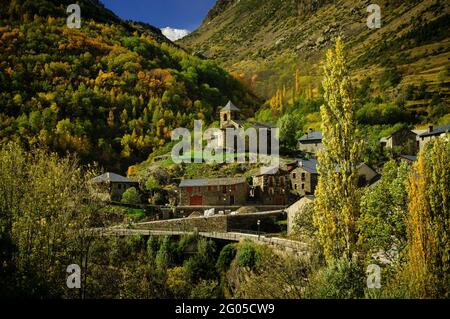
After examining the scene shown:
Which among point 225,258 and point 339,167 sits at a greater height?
point 339,167

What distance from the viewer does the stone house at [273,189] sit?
63.4 meters

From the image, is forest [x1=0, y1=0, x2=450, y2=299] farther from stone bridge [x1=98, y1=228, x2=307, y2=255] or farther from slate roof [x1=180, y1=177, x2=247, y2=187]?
slate roof [x1=180, y1=177, x2=247, y2=187]

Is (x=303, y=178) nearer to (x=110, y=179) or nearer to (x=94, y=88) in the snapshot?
(x=110, y=179)

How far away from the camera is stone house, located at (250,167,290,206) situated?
63438 mm

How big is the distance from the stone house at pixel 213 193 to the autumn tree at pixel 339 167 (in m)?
38.6

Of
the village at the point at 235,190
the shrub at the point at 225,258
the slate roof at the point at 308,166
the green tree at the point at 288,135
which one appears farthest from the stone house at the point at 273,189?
the green tree at the point at 288,135

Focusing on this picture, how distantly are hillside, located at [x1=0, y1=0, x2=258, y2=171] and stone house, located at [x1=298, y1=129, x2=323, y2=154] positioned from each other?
31.1 m

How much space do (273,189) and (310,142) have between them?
25990 millimetres

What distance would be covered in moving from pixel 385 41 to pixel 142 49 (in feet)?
297

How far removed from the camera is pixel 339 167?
23.5 m

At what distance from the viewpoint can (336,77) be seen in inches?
928

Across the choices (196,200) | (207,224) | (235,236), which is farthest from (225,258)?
(196,200)

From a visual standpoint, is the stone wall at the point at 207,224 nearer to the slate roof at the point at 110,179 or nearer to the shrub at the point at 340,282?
the slate roof at the point at 110,179
